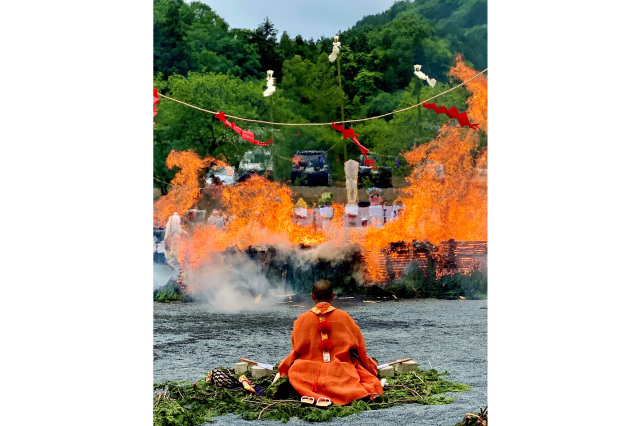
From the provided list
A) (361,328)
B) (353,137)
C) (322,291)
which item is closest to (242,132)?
(353,137)

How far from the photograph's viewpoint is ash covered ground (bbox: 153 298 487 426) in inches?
322

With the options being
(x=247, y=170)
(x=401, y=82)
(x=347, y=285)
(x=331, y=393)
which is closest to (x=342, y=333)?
(x=331, y=393)

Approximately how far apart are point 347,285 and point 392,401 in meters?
1.62

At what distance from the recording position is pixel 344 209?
8.62 m

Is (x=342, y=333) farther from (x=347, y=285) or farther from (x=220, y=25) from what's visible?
(x=220, y=25)

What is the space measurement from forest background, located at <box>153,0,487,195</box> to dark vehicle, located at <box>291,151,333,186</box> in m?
0.08

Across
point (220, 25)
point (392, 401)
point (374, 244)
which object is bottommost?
point (392, 401)

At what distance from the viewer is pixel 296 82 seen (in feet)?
28.9

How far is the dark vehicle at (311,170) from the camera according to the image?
28.5 ft

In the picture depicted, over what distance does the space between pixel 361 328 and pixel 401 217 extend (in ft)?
4.13

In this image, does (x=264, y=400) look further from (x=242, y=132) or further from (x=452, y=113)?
(x=452, y=113)

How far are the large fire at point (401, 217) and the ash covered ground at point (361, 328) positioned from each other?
49 centimetres

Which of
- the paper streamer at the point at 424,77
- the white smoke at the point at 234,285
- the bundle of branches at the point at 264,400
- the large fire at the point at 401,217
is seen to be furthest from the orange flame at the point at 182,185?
the paper streamer at the point at 424,77

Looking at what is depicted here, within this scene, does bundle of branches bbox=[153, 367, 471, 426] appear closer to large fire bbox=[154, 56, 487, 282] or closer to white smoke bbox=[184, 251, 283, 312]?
white smoke bbox=[184, 251, 283, 312]
